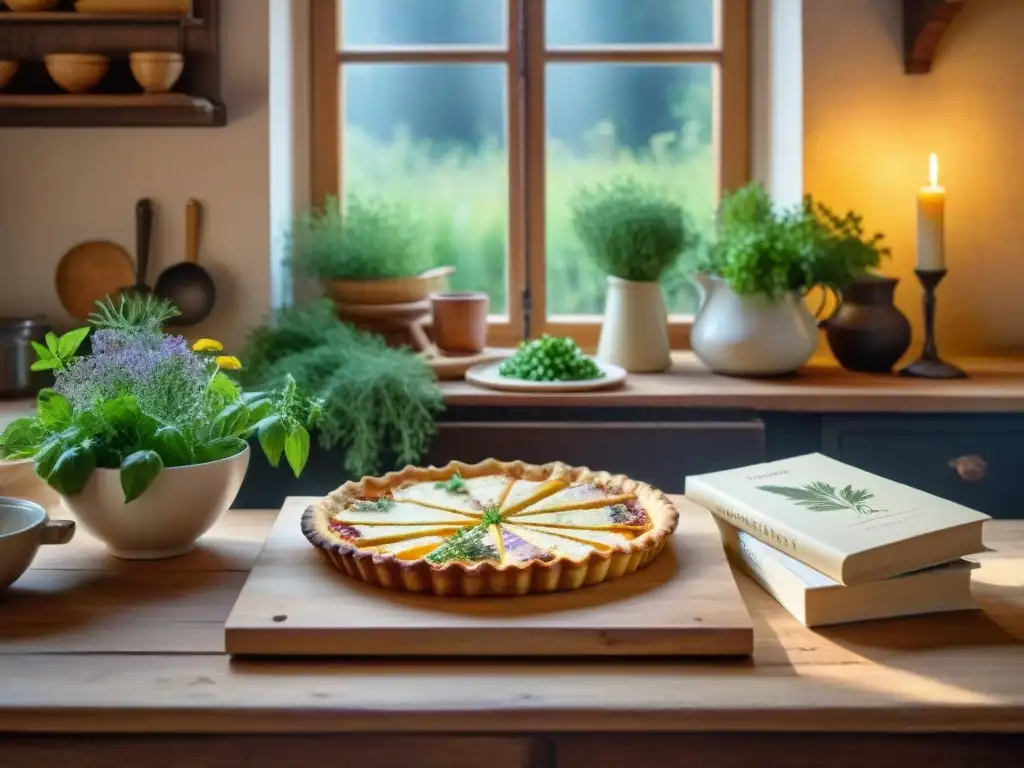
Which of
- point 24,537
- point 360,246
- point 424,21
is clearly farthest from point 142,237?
point 24,537

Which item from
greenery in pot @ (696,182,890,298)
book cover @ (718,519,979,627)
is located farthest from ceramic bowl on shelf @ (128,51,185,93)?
book cover @ (718,519,979,627)

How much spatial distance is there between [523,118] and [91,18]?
3.35ft

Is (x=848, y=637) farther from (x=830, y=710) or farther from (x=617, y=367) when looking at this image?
(x=617, y=367)

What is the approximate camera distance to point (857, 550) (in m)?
1.08

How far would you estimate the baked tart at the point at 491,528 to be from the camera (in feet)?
3.64

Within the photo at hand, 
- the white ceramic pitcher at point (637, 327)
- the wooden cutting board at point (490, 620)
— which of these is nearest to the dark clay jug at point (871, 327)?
the white ceramic pitcher at point (637, 327)

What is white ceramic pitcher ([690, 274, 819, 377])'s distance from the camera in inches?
95.7

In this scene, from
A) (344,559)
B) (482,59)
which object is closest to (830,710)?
(344,559)

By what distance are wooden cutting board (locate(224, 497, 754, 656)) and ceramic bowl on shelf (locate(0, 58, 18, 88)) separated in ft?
5.82

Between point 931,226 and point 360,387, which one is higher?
point 931,226

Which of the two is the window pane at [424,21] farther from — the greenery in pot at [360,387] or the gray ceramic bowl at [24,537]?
the gray ceramic bowl at [24,537]

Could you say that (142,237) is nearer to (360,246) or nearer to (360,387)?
(360,246)

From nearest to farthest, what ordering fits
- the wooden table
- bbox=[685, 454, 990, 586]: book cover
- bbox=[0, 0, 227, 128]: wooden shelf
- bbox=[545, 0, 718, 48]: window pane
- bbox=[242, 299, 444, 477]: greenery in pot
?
1. the wooden table
2. bbox=[685, 454, 990, 586]: book cover
3. bbox=[242, 299, 444, 477]: greenery in pot
4. bbox=[0, 0, 227, 128]: wooden shelf
5. bbox=[545, 0, 718, 48]: window pane

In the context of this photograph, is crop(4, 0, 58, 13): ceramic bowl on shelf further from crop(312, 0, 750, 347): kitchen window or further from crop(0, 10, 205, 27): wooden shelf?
crop(312, 0, 750, 347): kitchen window
